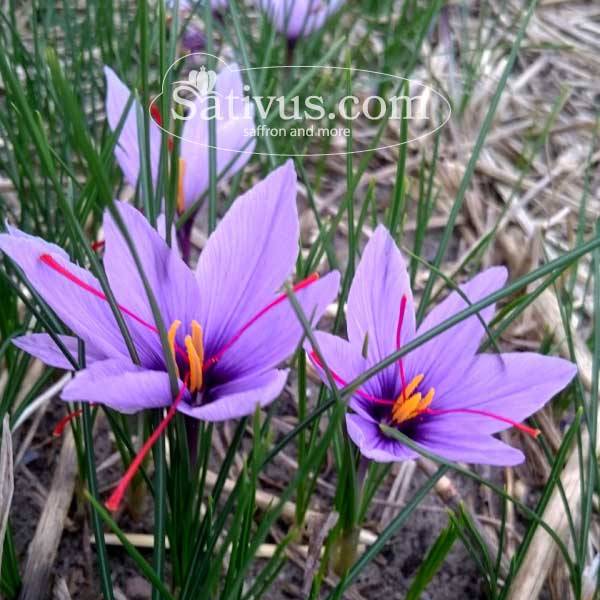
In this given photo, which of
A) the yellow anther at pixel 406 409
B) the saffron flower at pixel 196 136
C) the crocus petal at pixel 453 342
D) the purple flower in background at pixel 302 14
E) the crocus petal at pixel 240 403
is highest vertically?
the purple flower in background at pixel 302 14

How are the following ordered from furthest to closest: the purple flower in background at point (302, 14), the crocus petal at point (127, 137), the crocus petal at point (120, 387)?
the purple flower in background at point (302, 14), the crocus petal at point (127, 137), the crocus petal at point (120, 387)

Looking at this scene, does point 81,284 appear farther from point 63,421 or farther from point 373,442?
point 373,442

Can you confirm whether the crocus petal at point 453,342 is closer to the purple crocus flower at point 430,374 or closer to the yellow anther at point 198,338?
the purple crocus flower at point 430,374

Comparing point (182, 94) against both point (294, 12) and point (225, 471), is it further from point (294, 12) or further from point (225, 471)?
point (225, 471)

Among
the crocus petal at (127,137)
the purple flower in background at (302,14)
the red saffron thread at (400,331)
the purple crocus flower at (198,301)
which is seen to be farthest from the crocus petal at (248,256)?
the purple flower in background at (302,14)

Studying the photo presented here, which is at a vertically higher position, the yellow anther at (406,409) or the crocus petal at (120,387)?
the crocus petal at (120,387)

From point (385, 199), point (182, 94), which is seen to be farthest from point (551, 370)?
point (385, 199)

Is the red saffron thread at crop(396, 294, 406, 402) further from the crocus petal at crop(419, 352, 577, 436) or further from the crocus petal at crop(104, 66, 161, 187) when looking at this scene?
the crocus petal at crop(104, 66, 161, 187)
